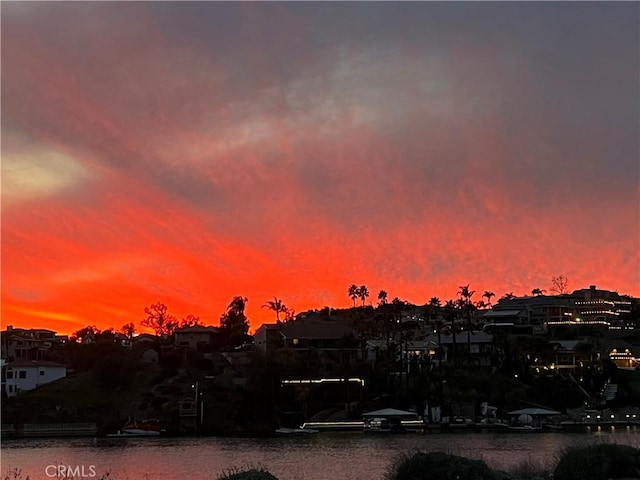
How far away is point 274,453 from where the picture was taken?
64562 millimetres

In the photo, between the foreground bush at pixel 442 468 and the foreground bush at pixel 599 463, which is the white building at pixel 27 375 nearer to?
the foreground bush at pixel 442 468

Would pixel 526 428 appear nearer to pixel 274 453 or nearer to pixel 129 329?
pixel 274 453

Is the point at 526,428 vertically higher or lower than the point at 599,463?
lower

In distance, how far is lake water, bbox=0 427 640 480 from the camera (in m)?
49.0

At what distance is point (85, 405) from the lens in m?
108

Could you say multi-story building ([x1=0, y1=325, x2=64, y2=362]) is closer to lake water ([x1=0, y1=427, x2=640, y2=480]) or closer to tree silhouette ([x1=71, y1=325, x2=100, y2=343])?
tree silhouette ([x1=71, y1=325, x2=100, y2=343])

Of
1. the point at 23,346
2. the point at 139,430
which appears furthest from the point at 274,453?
the point at 23,346

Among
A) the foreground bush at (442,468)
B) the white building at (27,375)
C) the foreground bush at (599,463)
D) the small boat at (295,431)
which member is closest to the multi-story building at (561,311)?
the small boat at (295,431)

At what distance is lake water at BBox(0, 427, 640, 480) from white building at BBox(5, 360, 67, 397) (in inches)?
1138

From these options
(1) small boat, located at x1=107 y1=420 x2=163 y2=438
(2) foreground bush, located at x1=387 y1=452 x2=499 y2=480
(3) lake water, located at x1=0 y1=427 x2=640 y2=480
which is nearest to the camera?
(2) foreground bush, located at x1=387 y1=452 x2=499 y2=480

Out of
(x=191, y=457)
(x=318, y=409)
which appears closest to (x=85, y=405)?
(x=318, y=409)

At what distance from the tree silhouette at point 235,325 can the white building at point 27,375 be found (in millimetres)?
30902

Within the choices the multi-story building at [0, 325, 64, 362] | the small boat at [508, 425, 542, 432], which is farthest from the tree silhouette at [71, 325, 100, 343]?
the small boat at [508, 425, 542, 432]

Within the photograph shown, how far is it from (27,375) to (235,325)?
3899 centimetres
